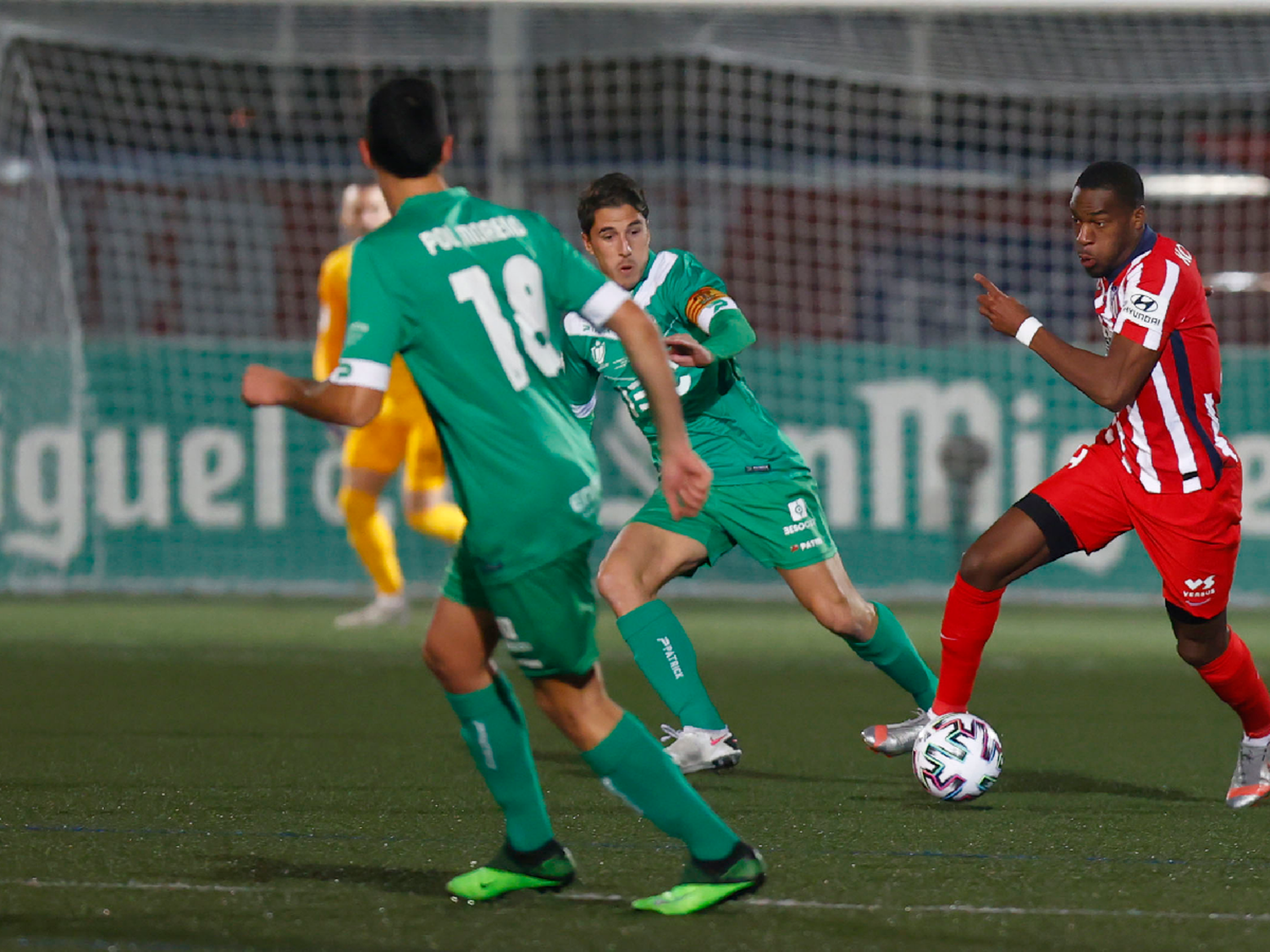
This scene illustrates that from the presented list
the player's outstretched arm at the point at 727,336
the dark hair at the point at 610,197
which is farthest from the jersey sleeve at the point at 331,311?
the player's outstretched arm at the point at 727,336

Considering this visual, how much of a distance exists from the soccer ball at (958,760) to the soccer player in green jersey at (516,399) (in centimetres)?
144

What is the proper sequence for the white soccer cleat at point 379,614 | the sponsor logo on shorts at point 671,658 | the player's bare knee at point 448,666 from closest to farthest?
1. the player's bare knee at point 448,666
2. the sponsor logo on shorts at point 671,658
3. the white soccer cleat at point 379,614

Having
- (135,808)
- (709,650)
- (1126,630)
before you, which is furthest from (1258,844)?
(1126,630)

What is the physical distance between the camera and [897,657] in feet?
18.3

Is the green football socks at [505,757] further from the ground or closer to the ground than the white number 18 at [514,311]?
closer to the ground

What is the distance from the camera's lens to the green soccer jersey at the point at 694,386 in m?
5.47

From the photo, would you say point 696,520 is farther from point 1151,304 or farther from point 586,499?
point 586,499

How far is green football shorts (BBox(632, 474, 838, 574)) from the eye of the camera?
18.1 ft

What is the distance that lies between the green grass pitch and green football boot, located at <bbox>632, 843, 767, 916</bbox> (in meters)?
0.04

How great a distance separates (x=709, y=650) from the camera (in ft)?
30.3

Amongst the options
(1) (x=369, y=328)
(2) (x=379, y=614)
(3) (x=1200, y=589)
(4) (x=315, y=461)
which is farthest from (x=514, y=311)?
(4) (x=315, y=461)

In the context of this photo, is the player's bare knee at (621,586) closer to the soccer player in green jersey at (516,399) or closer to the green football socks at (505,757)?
the green football socks at (505,757)

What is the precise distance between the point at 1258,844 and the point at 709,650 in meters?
4.99

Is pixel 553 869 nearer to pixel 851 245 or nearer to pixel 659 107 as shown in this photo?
pixel 851 245
